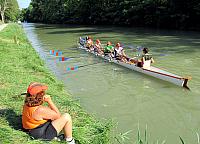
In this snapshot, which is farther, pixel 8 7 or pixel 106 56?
pixel 8 7

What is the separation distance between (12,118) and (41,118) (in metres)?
1.60

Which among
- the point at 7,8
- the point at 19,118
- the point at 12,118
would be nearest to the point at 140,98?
the point at 19,118

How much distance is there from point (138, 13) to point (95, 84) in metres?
41.9

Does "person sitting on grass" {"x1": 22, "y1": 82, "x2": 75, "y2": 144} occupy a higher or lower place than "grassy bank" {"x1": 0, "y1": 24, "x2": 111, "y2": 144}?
higher

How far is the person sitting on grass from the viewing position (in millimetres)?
5281

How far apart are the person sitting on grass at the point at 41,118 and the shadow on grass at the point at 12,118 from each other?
64 centimetres

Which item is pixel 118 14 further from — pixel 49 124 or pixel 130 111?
pixel 49 124

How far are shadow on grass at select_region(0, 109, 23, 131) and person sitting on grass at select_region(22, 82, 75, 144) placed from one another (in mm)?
636

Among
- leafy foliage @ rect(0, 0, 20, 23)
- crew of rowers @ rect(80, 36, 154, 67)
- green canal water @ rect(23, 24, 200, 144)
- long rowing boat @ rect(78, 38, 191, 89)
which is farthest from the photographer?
leafy foliage @ rect(0, 0, 20, 23)

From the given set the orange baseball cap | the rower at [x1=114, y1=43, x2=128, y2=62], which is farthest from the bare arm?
the rower at [x1=114, y1=43, x2=128, y2=62]

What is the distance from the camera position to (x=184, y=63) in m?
16.4

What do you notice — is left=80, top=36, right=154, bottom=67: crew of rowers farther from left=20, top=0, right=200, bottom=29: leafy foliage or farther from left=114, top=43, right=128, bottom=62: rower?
left=20, top=0, right=200, bottom=29: leafy foliage

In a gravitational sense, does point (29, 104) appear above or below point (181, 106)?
above

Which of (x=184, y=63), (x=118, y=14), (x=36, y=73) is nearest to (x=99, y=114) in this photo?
(x=36, y=73)
